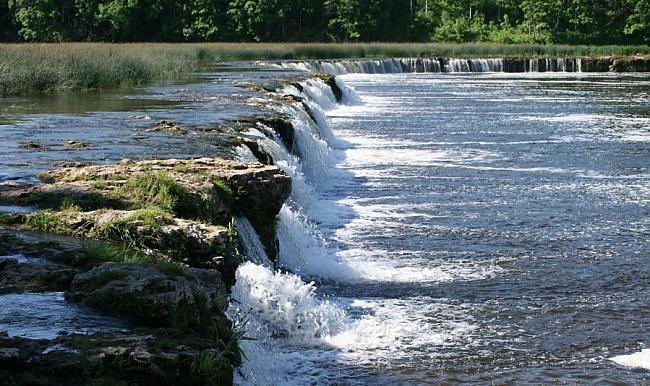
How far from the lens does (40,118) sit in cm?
1706

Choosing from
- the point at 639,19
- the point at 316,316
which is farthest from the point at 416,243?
the point at 639,19

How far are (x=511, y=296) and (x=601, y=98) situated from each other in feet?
100

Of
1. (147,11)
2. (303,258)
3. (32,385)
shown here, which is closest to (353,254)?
Answer: (303,258)

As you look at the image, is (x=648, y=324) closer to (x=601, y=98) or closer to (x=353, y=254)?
(x=353, y=254)

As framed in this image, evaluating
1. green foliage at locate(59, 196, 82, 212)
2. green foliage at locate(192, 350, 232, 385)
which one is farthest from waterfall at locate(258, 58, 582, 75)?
green foliage at locate(192, 350, 232, 385)

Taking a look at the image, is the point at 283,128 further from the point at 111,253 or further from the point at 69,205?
the point at 111,253

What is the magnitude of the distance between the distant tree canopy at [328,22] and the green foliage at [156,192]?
6881 cm

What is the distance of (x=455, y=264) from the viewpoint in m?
11.3

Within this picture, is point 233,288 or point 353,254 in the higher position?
point 233,288

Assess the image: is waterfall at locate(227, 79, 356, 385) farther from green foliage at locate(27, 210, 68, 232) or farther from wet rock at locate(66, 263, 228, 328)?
green foliage at locate(27, 210, 68, 232)

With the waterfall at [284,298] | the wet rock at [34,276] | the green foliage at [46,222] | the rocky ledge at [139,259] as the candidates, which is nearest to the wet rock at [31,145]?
the rocky ledge at [139,259]

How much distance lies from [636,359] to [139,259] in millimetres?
4262

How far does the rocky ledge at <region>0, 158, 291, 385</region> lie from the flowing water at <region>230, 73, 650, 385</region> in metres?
0.73

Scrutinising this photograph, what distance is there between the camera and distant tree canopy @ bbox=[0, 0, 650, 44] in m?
76.8
